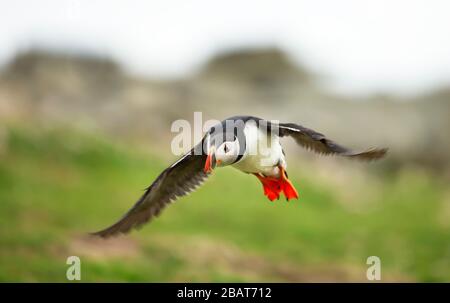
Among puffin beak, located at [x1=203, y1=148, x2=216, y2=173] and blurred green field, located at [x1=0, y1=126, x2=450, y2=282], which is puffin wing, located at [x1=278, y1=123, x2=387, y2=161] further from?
blurred green field, located at [x1=0, y1=126, x2=450, y2=282]

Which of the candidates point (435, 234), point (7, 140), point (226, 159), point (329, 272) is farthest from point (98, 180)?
Result: point (226, 159)

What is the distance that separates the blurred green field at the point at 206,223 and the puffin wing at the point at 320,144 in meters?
6.24

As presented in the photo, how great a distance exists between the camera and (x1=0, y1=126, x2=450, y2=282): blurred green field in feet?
52.2

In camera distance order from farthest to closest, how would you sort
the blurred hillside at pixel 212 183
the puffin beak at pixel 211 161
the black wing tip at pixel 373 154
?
the blurred hillside at pixel 212 183 < the puffin beak at pixel 211 161 < the black wing tip at pixel 373 154

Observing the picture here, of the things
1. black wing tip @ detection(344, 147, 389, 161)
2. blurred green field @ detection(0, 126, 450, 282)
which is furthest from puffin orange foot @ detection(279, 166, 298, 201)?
blurred green field @ detection(0, 126, 450, 282)

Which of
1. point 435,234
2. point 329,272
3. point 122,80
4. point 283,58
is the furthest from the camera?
point 283,58

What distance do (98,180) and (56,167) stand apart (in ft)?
4.47

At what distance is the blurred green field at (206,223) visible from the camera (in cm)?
1590

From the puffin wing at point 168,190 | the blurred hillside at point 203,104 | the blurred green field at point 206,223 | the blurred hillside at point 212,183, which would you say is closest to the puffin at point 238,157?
the puffin wing at point 168,190

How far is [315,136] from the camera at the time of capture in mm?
8695

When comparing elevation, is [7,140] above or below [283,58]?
below

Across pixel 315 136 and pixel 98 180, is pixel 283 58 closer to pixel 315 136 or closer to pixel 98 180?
pixel 98 180

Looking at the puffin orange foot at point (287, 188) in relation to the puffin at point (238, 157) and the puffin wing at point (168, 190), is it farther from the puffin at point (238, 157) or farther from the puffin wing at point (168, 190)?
the puffin wing at point (168, 190)

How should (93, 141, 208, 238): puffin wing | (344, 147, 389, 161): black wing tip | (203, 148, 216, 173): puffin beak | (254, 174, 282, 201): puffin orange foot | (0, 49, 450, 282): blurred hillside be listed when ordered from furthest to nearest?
(0, 49, 450, 282): blurred hillside < (93, 141, 208, 238): puffin wing < (254, 174, 282, 201): puffin orange foot < (203, 148, 216, 173): puffin beak < (344, 147, 389, 161): black wing tip
